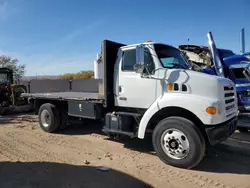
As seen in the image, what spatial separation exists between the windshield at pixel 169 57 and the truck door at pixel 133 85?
25cm

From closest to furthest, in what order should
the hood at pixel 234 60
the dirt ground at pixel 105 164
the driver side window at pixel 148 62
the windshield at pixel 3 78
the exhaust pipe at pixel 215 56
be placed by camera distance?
the dirt ground at pixel 105 164 → the driver side window at pixel 148 62 → the hood at pixel 234 60 → the exhaust pipe at pixel 215 56 → the windshield at pixel 3 78

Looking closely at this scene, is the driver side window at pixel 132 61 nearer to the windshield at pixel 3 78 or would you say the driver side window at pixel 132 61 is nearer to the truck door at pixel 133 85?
the truck door at pixel 133 85

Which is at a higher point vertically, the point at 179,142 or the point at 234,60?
the point at 234,60

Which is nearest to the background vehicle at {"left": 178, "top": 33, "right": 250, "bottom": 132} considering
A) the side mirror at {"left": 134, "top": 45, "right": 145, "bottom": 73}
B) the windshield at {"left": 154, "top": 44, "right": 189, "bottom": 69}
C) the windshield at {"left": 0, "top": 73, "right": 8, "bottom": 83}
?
the windshield at {"left": 154, "top": 44, "right": 189, "bottom": 69}

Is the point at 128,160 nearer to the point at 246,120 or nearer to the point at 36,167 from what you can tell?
the point at 36,167

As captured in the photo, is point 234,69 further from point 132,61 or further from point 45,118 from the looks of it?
point 45,118

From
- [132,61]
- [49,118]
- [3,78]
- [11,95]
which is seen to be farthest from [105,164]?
[3,78]

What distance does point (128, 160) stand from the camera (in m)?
5.05

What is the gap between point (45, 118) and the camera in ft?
25.2

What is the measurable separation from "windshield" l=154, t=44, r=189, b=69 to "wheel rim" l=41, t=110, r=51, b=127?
4219mm

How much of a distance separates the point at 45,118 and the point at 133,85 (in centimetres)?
370

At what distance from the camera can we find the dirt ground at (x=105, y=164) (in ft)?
13.1

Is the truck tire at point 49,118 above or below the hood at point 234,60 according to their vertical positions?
below

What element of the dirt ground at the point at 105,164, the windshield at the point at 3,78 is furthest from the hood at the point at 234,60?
the windshield at the point at 3,78
